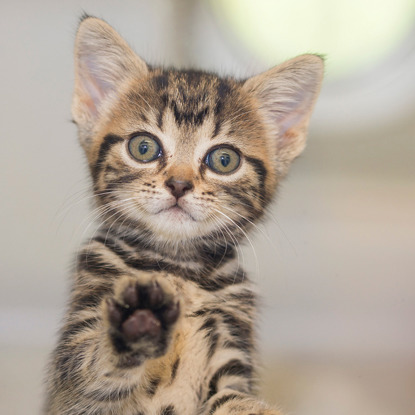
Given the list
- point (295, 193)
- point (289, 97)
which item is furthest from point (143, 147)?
point (295, 193)

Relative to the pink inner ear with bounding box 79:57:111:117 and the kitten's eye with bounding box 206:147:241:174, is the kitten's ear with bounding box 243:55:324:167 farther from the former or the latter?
the pink inner ear with bounding box 79:57:111:117

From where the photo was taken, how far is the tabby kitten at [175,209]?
3.47 feet

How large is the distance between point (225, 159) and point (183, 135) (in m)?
0.11

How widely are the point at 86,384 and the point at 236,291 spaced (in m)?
0.40

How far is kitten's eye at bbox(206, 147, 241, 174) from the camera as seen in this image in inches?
47.4

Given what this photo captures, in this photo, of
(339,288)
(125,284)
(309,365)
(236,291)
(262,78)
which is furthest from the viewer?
(339,288)

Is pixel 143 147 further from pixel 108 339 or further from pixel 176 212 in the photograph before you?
pixel 108 339

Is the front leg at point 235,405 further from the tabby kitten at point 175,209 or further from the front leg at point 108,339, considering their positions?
the front leg at point 108,339

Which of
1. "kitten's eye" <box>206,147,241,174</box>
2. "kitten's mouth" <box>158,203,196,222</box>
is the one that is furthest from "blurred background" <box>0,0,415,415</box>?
"kitten's mouth" <box>158,203,196,222</box>

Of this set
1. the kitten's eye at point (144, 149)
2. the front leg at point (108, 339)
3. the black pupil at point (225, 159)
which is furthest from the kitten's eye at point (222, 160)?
the front leg at point (108, 339)

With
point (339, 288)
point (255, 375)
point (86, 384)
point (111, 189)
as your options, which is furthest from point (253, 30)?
point (86, 384)

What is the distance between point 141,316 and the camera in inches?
33.5

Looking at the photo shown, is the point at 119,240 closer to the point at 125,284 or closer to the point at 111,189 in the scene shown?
the point at 111,189

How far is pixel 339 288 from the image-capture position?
1.87 m
